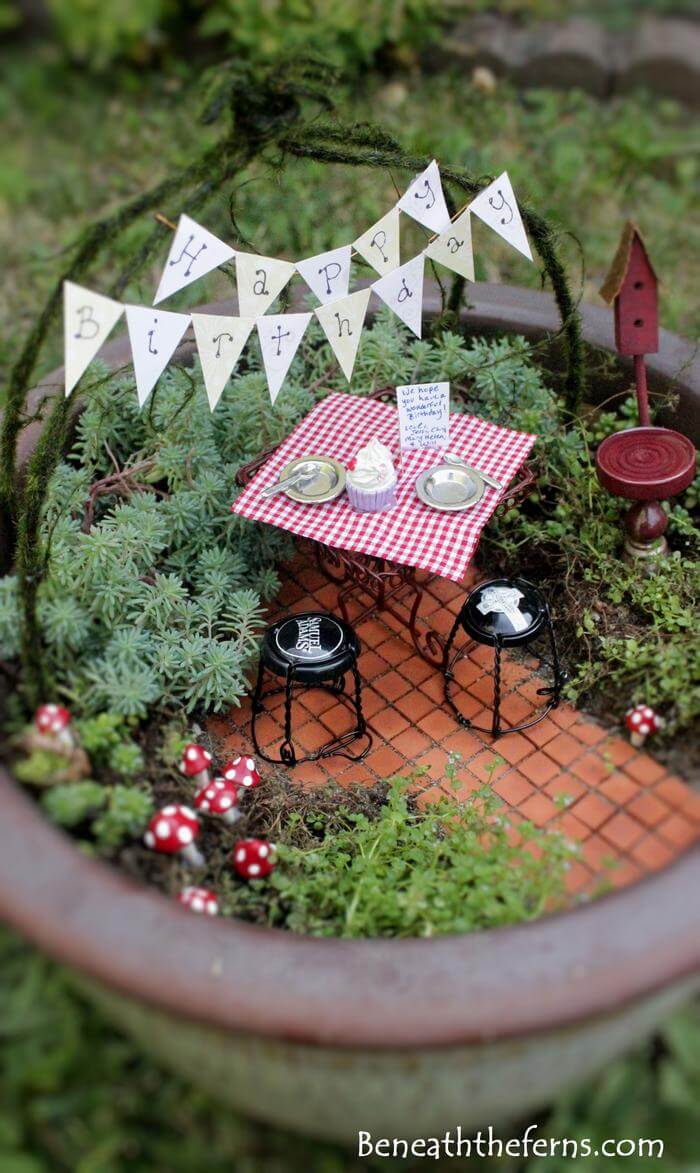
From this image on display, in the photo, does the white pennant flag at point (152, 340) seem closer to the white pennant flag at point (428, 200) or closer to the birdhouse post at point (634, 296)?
the white pennant flag at point (428, 200)

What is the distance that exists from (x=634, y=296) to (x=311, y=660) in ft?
5.87

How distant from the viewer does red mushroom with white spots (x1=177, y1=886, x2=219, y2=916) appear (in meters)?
3.13

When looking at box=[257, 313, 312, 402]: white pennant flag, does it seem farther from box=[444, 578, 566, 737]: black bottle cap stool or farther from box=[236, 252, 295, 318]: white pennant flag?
box=[444, 578, 566, 737]: black bottle cap stool

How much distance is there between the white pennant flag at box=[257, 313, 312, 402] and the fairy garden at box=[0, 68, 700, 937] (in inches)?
0.4

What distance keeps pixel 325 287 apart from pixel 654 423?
5.55 feet

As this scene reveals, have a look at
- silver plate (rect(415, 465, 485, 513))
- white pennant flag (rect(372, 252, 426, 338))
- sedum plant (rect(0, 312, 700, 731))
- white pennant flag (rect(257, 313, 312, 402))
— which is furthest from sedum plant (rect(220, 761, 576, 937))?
white pennant flag (rect(372, 252, 426, 338))

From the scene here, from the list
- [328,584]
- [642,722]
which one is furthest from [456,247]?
[642,722]

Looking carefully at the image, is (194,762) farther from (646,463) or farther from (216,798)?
(646,463)

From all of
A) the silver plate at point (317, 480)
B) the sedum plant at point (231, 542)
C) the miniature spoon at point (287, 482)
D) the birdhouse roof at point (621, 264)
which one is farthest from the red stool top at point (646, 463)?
the miniature spoon at point (287, 482)

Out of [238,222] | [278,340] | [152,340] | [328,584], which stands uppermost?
[152,340]

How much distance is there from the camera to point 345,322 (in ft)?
12.1

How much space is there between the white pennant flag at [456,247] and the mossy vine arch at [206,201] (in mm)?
165

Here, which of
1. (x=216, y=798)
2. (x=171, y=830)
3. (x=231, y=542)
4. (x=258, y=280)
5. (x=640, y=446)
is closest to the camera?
(x=171, y=830)

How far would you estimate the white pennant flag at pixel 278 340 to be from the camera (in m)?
3.54
